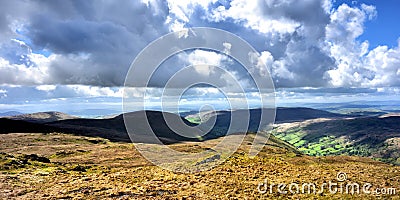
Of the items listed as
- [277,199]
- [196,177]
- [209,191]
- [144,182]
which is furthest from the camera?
[196,177]

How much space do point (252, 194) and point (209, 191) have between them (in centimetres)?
553

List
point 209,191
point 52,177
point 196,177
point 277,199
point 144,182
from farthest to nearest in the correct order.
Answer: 1. point 52,177
2. point 196,177
3. point 144,182
4. point 209,191
5. point 277,199

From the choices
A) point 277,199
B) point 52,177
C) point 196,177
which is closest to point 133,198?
point 196,177

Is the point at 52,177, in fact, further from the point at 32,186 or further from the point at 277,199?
the point at 277,199

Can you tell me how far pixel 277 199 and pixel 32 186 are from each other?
3593 centimetres

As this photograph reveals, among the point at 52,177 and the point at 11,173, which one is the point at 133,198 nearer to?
the point at 52,177

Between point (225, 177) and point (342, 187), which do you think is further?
point (225, 177)

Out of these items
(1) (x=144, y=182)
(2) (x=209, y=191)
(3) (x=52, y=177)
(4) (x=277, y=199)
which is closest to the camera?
(4) (x=277, y=199)

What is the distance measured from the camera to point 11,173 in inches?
2079

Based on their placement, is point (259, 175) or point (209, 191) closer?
point (209, 191)

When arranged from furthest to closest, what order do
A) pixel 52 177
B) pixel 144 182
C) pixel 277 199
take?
pixel 52 177, pixel 144 182, pixel 277 199

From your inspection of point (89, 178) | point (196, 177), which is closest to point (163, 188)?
point (196, 177)

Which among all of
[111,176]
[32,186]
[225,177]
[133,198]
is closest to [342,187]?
[225,177]

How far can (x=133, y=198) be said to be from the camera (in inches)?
1366
